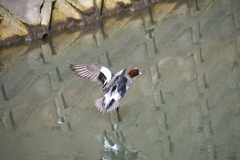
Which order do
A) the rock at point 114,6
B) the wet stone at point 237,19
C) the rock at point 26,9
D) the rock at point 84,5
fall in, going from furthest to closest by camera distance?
the rock at point 114,6, the rock at point 84,5, the rock at point 26,9, the wet stone at point 237,19

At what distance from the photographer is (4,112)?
4.04m

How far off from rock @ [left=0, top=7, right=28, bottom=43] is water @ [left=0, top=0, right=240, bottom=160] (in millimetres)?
482

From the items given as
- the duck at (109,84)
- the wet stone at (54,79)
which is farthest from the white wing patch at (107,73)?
the wet stone at (54,79)

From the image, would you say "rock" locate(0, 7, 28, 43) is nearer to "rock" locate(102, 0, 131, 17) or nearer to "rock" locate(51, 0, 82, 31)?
"rock" locate(51, 0, 82, 31)

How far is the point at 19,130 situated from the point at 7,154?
1.60 ft

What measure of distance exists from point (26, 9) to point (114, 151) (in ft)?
15.8

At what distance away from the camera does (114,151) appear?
117 inches

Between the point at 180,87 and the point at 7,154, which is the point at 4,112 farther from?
the point at 180,87

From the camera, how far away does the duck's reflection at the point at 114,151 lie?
285cm

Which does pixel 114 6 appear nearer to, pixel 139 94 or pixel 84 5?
pixel 84 5

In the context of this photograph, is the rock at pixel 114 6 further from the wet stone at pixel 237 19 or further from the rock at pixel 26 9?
the wet stone at pixel 237 19

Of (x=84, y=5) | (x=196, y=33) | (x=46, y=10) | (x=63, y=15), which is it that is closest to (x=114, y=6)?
(x=84, y=5)

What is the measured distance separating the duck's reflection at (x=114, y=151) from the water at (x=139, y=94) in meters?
0.01

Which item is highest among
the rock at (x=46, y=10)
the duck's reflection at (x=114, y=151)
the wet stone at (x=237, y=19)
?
the rock at (x=46, y=10)
